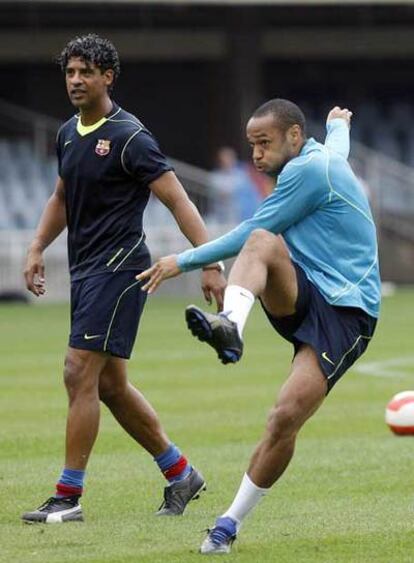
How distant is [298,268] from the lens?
24.5 feet

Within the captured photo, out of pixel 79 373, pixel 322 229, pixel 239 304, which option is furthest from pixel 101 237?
pixel 239 304

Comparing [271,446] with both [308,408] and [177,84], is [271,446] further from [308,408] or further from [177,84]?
[177,84]

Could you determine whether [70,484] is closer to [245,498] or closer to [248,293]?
[245,498]

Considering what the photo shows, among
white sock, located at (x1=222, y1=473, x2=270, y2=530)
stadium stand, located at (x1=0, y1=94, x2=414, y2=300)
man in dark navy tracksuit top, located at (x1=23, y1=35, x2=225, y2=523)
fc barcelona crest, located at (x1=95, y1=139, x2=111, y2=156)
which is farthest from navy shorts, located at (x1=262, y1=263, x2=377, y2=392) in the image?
stadium stand, located at (x1=0, y1=94, x2=414, y2=300)

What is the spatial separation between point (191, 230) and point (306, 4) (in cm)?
2557

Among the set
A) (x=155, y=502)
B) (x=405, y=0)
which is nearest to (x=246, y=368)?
(x=155, y=502)

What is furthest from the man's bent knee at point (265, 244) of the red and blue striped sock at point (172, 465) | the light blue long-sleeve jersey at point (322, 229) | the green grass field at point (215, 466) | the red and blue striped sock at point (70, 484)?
the red and blue striped sock at point (172, 465)

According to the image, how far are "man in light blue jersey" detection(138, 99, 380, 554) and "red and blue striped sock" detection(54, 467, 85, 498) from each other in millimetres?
1297

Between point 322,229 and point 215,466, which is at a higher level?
point 322,229

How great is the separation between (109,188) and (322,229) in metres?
1.44

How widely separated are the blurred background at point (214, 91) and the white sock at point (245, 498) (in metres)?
22.5

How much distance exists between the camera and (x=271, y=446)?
24.0 feet

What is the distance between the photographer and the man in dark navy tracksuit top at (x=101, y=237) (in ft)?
27.7

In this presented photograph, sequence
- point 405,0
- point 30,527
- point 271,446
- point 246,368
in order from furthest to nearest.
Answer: point 405,0, point 246,368, point 30,527, point 271,446
